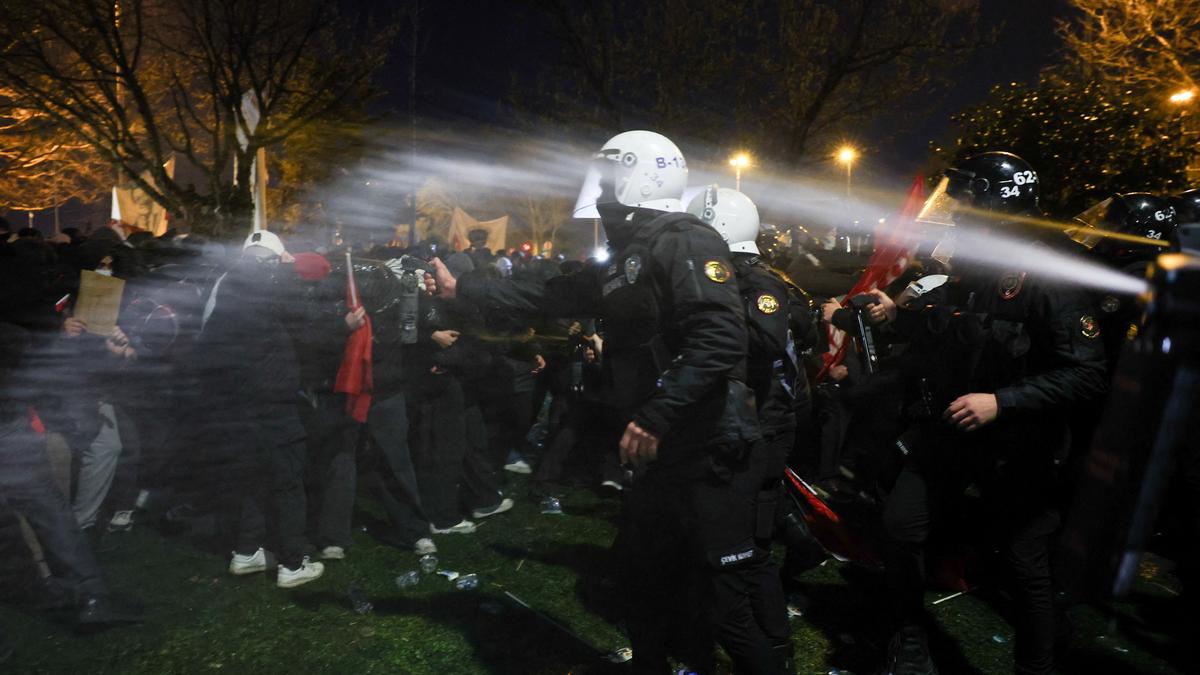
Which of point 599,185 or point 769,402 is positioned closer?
point 599,185

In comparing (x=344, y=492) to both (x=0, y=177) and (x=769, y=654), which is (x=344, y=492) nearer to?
(x=769, y=654)

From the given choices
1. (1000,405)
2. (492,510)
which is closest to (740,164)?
(492,510)

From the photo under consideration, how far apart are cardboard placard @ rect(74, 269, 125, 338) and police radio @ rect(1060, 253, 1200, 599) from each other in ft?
18.2

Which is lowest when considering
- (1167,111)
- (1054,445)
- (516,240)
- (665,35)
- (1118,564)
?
(516,240)

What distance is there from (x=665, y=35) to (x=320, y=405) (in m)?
14.6

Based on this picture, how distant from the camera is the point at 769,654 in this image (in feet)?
9.91

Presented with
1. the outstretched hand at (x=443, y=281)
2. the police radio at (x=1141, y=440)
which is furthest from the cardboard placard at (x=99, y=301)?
the police radio at (x=1141, y=440)

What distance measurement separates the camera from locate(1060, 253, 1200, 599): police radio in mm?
1448

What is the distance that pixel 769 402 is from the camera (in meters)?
3.89

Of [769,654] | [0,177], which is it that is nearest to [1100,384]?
Result: [769,654]

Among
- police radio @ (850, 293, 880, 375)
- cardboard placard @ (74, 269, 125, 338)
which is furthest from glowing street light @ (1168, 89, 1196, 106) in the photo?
cardboard placard @ (74, 269, 125, 338)

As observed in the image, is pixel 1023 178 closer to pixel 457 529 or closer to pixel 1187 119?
pixel 457 529

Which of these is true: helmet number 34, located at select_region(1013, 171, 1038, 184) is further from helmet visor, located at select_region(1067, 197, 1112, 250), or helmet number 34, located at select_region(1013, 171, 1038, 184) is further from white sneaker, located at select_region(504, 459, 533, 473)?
white sneaker, located at select_region(504, 459, 533, 473)

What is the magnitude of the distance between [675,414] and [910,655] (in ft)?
5.97
